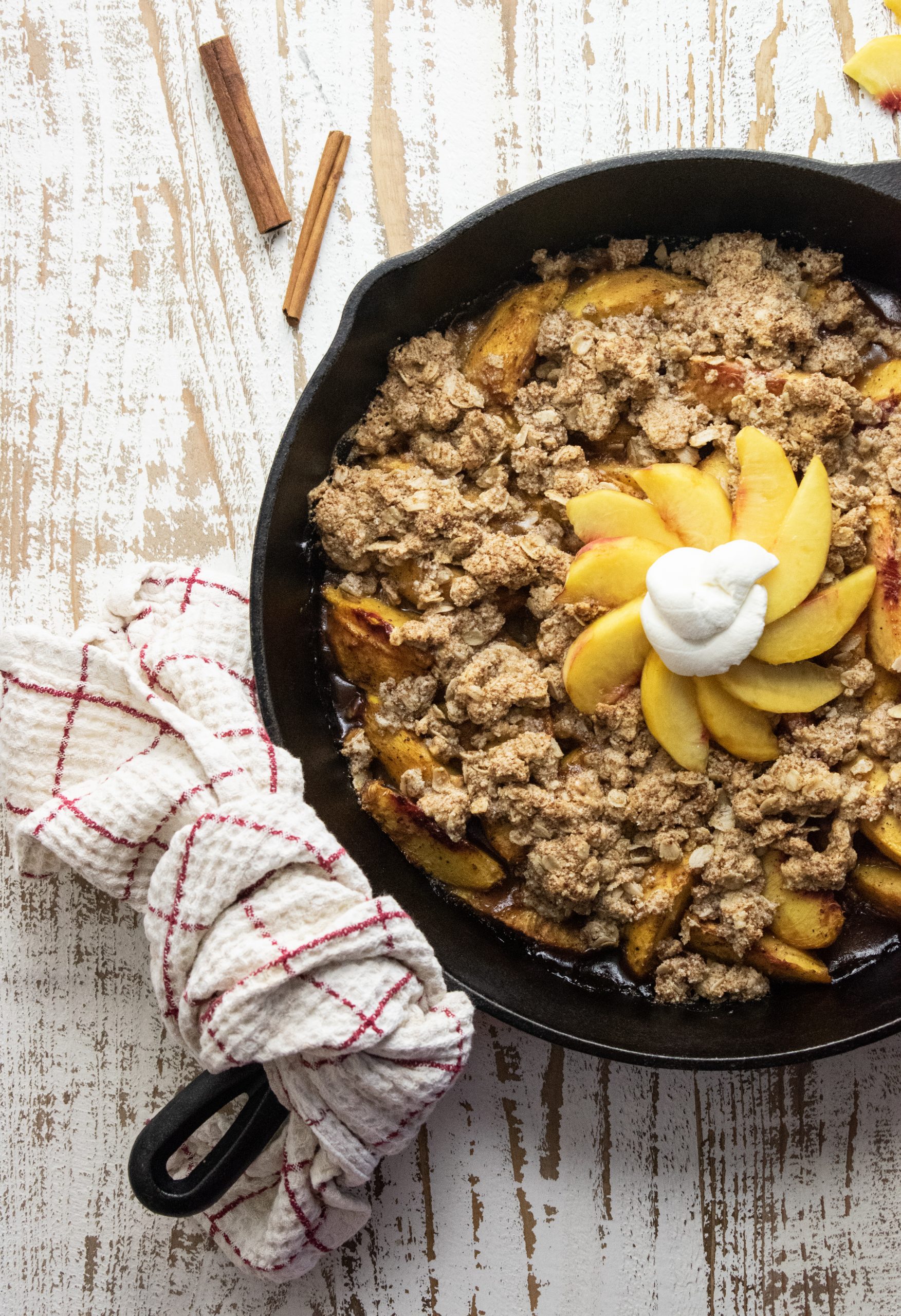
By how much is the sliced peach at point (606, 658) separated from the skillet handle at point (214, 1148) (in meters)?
0.72

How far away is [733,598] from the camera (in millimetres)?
1368

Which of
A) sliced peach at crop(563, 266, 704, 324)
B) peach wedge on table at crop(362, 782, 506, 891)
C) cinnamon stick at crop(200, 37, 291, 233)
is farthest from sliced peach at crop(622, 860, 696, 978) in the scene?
cinnamon stick at crop(200, 37, 291, 233)

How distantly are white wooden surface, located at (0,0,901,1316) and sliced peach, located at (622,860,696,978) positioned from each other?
0.29 meters

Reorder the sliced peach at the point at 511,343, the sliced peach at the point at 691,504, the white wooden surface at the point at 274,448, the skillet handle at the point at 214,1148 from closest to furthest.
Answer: the skillet handle at the point at 214,1148 → the sliced peach at the point at 691,504 → the sliced peach at the point at 511,343 → the white wooden surface at the point at 274,448

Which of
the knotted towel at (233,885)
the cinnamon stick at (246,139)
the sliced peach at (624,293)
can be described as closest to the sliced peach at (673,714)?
the knotted towel at (233,885)

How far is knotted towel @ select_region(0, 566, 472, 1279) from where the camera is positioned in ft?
4.42

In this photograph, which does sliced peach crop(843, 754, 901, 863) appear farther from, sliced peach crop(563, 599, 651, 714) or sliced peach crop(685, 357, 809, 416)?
sliced peach crop(685, 357, 809, 416)

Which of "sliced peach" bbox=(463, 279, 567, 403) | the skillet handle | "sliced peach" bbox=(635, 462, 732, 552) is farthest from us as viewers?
"sliced peach" bbox=(463, 279, 567, 403)

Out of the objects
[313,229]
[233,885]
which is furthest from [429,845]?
[313,229]

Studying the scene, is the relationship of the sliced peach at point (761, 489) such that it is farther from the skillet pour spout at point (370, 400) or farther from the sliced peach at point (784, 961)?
the sliced peach at point (784, 961)

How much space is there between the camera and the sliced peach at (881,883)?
1511 millimetres

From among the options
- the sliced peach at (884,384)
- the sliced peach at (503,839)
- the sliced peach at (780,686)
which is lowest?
the sliced peach at (503,839)

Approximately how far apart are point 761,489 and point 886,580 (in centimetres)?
23

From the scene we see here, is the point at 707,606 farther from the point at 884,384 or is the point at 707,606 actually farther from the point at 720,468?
the point at 884,384
